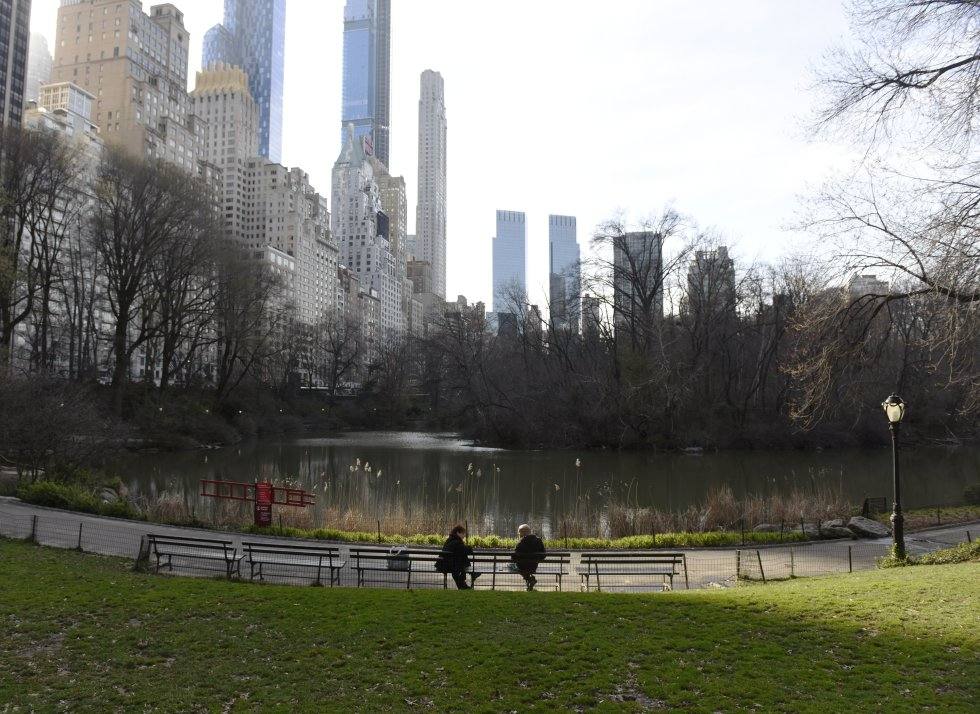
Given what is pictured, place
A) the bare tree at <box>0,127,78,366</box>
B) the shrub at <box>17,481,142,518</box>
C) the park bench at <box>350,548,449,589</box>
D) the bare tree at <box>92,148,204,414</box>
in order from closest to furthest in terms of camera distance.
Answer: the park bench at <box>350,548,449,589</box> → the shrub at <box>17,481,142,518</box> → the bare tree at <box>0,127,78,366</box> → the bare tree at <box>92,148,204,414</box>

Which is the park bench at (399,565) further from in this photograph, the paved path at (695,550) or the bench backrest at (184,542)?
the bench backrest at (184,542)

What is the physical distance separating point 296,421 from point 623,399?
3215cm

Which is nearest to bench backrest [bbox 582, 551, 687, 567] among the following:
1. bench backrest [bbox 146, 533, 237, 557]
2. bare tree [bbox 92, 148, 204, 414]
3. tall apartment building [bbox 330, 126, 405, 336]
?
bench backrest [bbox 146, 533, 237, 557]

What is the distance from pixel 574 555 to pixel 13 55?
99350 millimetres

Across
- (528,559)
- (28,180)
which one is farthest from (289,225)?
(528,559)

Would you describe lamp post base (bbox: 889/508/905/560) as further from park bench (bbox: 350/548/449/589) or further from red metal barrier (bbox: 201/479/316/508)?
red metal barrier (bbox: 201/479/316/508)

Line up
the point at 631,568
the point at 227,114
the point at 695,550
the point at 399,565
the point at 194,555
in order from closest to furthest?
the point at 194,555
the point at 399,565
the point at 631,568
the point at 695,550
the point at 227,114

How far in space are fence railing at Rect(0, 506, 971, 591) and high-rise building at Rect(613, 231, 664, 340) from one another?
32883 millimetres

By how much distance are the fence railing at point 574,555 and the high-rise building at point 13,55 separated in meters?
84.5

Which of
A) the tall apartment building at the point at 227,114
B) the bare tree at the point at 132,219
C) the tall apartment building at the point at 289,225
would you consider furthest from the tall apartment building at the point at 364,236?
the bare tree at the point at 132,219

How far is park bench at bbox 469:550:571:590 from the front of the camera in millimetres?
10523

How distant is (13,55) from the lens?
81.3m

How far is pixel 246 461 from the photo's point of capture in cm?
3591

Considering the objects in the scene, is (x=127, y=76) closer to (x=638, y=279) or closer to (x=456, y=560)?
(x=638, y=279)
